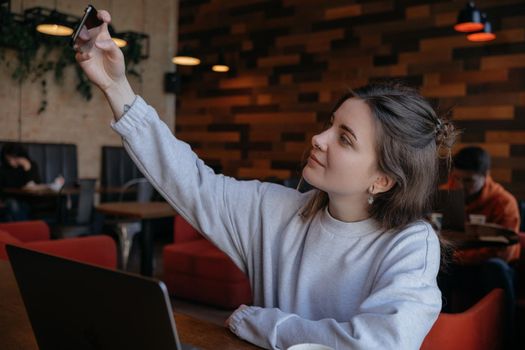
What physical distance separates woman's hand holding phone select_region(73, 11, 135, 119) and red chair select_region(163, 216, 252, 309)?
2.76 m

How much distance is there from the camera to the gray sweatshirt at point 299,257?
3.24 feet

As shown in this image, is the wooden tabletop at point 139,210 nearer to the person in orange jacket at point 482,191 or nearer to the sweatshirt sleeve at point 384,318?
the person in orange jacket at point 482,191

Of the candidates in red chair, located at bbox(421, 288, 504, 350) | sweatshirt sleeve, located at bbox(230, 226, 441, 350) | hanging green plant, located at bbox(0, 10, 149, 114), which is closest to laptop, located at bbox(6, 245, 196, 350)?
sweatshirt sleeve, located at bbox(230, 226, 441, 350)

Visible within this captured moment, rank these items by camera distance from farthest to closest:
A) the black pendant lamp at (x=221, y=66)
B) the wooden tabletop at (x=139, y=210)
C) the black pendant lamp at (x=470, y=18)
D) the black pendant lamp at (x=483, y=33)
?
the black pendant lamp at (x=221, y=66), the black pendant lamp at (x=483, y=33), the black pendant lamp at (x=470, y=18), the wooden tabletop at (x=139, y=210)

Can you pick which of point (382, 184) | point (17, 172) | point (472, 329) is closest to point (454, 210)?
point (472, 329)

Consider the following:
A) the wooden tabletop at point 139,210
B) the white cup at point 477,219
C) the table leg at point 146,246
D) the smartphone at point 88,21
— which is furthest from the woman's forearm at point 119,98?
the table leg at point 146,246

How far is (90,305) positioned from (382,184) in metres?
0.74

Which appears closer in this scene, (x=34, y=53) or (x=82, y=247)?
(x=82, y=247)

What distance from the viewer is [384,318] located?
95 cm

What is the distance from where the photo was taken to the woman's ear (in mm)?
1201

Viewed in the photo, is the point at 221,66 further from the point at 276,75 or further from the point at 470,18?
the point at 470,18

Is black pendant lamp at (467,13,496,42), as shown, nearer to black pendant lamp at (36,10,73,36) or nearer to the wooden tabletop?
the wooden tabletop

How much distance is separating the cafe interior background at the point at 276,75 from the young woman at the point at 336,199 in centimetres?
426

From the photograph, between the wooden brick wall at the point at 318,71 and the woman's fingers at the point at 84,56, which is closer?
the woman's fingers at the point at 84,56
